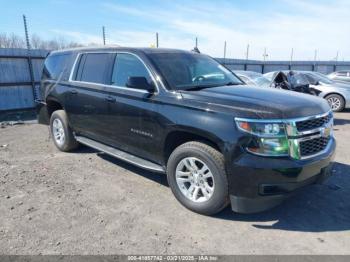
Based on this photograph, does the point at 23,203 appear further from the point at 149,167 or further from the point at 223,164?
the point at 223,164

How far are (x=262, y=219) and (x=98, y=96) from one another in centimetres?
305

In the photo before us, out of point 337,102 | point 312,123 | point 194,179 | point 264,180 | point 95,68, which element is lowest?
point 337,102

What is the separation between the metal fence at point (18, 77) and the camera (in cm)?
1111

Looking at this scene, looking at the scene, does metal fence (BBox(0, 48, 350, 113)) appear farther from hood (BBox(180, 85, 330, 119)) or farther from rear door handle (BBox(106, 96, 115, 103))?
hood (BBox(180, 85, 330, 119))

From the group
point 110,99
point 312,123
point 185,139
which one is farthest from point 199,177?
point 110,99

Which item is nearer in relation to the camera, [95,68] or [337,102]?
[95,68]

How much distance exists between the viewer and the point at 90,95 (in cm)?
531

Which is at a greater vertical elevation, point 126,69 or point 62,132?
point 126,69

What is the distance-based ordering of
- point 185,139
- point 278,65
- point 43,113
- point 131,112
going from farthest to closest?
point 278,65, point 43,113, point 131,112, point 185,139

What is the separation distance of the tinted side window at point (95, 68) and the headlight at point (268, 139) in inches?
105

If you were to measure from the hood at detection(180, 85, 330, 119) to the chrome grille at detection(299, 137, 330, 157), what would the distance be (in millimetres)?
303

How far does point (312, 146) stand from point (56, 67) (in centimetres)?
500

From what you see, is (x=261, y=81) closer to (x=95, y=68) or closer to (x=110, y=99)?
(x=95, y=68)

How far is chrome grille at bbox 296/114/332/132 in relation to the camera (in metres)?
3.47
